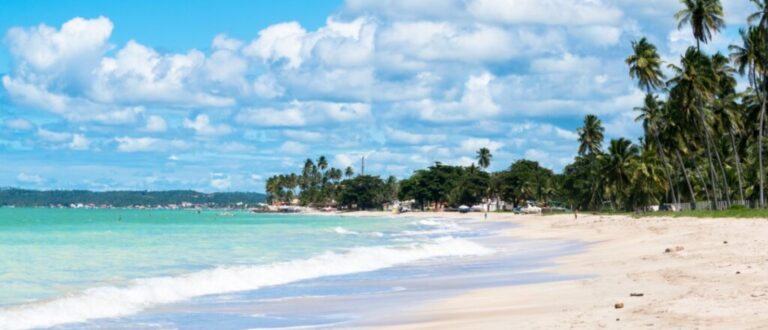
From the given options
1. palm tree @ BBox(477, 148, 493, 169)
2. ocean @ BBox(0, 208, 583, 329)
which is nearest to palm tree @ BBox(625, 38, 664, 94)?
ocean @ BBox(0, 208, 583, 329)

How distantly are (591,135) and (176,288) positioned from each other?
88.0 m

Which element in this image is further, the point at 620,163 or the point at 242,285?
the point at 620,163

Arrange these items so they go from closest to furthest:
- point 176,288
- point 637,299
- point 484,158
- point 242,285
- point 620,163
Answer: point 637,299, point 176,288, point 242,285, point 620,163, point 484,158

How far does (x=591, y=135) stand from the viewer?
102 metres

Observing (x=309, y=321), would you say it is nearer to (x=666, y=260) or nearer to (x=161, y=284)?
(x=161, y=284)

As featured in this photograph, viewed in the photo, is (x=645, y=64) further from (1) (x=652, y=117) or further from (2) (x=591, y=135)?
(2) (x=591, y=135)

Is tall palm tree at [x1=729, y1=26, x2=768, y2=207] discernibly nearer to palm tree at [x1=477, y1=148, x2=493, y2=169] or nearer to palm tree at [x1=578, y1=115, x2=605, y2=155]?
palm tree at [x1=578, y1=115, x2=605, y2=155]

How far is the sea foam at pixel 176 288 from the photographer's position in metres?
15.7

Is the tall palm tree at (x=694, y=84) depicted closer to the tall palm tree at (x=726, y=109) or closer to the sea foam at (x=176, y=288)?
the tall palm tree at (x=726, y=109)

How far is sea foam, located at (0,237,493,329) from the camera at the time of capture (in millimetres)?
15672

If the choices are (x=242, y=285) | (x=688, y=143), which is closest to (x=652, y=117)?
(x=688, y=143)

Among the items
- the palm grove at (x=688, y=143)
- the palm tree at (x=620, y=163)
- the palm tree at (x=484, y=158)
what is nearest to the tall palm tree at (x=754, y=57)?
the palm grove at (x=688, y=143)

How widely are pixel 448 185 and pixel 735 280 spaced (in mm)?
155961

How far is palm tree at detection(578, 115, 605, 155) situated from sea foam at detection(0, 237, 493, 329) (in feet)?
241
